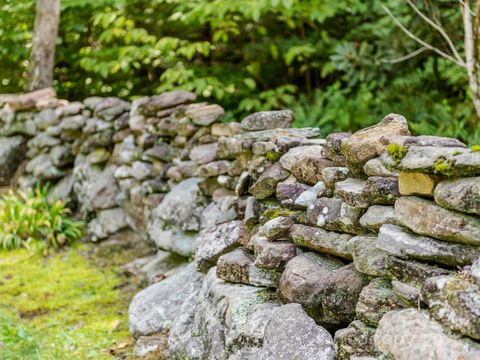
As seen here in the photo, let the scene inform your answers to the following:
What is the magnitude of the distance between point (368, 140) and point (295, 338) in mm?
1052

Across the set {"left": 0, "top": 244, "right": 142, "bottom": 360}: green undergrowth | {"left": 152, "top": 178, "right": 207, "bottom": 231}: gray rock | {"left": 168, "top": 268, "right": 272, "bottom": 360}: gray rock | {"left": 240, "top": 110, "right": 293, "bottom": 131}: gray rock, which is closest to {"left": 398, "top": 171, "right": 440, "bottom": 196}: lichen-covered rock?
{"left": 168, "top": 268, "right": 272, "bottom": 360}: gray rock

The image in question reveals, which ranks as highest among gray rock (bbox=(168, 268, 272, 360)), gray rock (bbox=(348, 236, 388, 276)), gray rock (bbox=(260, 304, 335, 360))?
gray rock (bbox=(348, 236, 388, 276))

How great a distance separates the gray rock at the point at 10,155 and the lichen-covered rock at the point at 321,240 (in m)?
6.19

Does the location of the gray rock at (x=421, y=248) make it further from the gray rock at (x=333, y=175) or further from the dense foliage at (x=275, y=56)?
the dense foliage at (x=275, y=56)

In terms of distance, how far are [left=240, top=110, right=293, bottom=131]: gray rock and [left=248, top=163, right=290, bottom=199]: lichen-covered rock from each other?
2.15 feet

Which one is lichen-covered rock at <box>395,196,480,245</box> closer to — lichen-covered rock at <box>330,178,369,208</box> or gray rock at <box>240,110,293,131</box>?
lichen-covered rock at <box>330,178,369,208</box>

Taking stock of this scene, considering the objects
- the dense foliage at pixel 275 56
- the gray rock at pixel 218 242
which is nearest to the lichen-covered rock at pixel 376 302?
the gray rock at pixel 218 242

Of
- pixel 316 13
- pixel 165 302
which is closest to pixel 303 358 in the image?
pixel 165 302

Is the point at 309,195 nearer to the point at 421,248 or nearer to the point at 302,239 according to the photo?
the point at 302,239

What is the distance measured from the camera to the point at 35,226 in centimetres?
662

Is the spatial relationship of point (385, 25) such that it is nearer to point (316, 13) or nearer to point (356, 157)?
point (316, 13)

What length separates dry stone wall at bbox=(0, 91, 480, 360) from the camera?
217 centimetres

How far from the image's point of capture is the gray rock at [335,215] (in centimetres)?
279

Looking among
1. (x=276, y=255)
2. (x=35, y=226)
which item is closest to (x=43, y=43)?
(x=35, y=226)
